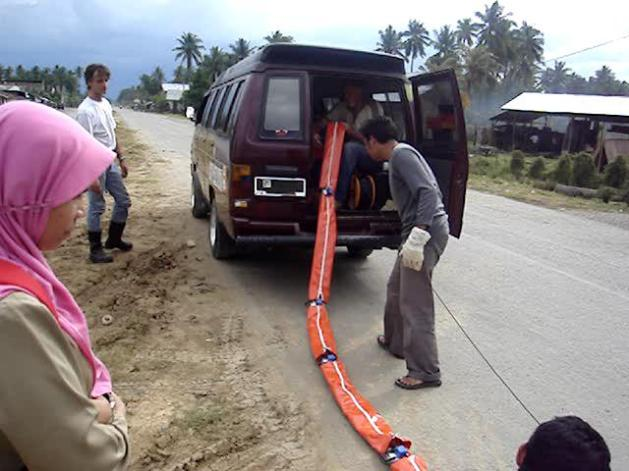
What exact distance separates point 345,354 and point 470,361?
950mm

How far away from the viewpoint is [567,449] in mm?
1463

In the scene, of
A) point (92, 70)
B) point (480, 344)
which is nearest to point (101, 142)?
point (92, 70)

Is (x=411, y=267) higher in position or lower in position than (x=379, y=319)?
higher

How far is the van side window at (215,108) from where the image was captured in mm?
7129

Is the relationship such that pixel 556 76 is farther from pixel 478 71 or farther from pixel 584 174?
pixel 584 174

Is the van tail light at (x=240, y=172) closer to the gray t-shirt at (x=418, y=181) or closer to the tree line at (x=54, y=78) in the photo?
the gray t-shirt at (x=418, y=181)

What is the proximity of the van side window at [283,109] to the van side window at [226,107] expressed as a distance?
82 cm

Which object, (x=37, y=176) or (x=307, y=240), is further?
(x=307, y=240)

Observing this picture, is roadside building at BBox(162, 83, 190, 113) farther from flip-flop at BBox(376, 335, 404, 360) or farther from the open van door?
flip-flop at BBox(376, 335, 404, 360)

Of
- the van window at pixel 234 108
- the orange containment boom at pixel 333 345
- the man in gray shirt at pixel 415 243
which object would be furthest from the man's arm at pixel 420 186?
the van window at pixel 234 108

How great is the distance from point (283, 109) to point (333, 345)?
7.41 ft

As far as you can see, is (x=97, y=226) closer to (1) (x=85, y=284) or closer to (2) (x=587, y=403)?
(1) (x=85, y=284)

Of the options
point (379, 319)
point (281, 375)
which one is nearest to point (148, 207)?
point (379, 319)

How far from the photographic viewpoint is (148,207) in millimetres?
9641
